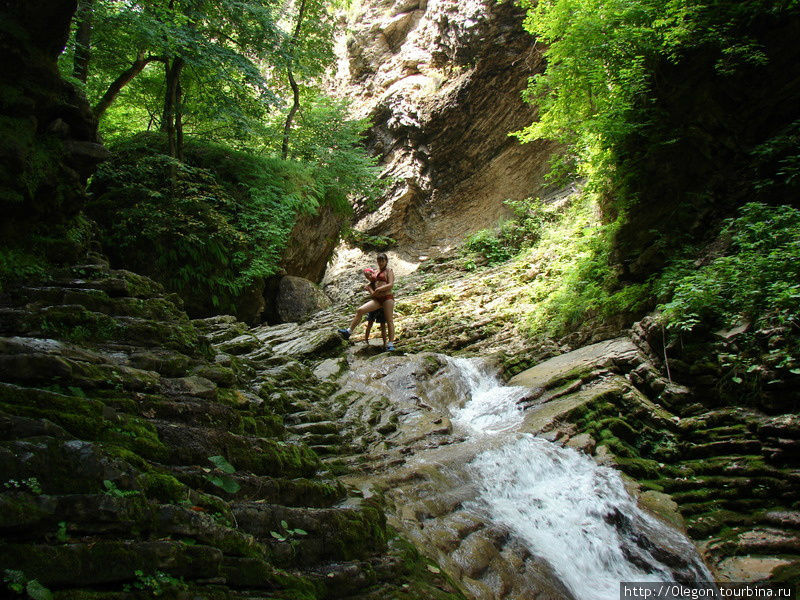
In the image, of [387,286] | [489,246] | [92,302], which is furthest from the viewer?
[489,246]

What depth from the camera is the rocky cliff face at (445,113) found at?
1947 cm

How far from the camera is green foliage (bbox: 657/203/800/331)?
581 centimetres

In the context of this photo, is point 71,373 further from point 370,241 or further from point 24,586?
point 370,241

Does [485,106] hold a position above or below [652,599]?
above

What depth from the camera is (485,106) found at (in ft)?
66.7

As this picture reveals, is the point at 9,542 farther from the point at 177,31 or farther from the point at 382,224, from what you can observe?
the point at 382,224

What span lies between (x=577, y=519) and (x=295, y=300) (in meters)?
10.9

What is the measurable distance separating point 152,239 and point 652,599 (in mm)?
10626

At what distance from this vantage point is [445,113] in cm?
2081

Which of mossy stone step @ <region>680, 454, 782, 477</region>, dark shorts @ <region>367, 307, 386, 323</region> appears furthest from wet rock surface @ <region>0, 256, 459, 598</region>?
dark shorts @ <region>367, 307, 386, 323</region>

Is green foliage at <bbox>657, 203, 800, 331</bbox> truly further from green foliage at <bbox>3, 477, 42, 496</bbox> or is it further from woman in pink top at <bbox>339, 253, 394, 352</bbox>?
green foliage at <bbox>3, 477, 42, 496</bbox>

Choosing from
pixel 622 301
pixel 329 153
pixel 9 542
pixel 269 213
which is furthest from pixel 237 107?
pixel 9 542

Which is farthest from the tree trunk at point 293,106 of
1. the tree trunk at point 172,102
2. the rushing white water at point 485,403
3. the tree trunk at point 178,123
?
the rushing white water at point 485,403

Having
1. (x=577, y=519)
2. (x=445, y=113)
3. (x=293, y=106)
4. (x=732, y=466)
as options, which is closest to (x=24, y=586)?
(x=577, y=519)
